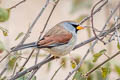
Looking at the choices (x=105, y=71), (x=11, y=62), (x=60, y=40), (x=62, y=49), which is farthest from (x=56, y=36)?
(x=105, y=71)

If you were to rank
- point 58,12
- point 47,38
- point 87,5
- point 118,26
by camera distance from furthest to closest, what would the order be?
1. point 58,12
2. point 47,38
3. point 118,26
4. point 87,5

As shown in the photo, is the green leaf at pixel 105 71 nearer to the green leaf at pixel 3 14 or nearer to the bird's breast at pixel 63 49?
the bird's breast at pixel 63 49

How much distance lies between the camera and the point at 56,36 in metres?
3.37

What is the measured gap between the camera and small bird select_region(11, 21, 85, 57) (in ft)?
10.4

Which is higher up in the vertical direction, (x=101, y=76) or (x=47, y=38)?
(x=47, y=38)

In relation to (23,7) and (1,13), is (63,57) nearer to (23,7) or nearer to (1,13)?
(1,13)

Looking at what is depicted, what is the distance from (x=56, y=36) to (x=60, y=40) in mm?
52

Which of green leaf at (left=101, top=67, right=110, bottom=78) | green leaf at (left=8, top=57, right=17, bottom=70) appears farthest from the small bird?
green leaf at (left=101, top=67, right=110, bottom=78)

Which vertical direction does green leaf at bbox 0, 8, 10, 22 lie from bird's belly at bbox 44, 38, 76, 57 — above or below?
above

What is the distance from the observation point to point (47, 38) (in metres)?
3.21

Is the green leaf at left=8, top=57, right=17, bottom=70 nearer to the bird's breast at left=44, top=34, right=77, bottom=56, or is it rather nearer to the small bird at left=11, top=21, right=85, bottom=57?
the small bird at left=11, top=21, right=85, bottom=57

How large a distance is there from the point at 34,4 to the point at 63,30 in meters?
3.32

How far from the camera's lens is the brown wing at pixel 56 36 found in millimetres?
3177

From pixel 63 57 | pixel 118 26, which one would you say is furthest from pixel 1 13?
pixel 63 57
